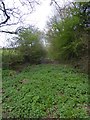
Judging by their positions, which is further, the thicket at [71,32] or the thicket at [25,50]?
the thicket at [25,50]

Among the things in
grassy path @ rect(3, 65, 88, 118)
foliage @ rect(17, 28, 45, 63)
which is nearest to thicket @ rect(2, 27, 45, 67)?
foliage @ rect(17, 28, 45, 63)

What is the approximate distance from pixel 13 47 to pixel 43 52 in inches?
45.4

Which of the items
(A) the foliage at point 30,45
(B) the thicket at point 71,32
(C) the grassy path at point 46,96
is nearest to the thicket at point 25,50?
(A) the foliage at point 30,45

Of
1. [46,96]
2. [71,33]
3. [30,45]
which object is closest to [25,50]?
[30,45]

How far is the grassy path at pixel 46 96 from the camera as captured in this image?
360cm

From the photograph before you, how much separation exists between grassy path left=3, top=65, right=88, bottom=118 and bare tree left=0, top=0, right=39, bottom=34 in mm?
2021

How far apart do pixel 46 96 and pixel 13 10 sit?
11.3 feet

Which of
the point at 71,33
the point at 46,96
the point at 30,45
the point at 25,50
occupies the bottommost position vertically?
the point at 46,96

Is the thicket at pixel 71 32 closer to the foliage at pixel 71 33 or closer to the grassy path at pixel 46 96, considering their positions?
the foliage at pixel 71 33

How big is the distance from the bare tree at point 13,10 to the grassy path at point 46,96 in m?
2.02

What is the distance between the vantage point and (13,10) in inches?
254

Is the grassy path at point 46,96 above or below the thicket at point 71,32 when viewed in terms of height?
below

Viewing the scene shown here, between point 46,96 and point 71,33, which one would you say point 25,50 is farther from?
point 46,96

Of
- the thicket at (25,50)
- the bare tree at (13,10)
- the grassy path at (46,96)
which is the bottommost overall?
the grassy path at (46,96)
